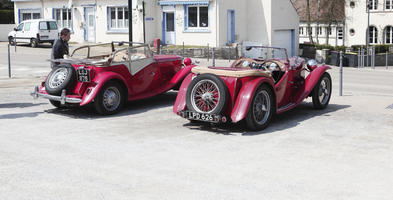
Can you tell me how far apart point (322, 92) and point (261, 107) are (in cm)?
252

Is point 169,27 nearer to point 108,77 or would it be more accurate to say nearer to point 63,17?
point 63,17

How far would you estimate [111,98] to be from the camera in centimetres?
1055

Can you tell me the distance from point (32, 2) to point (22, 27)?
6.35 meters

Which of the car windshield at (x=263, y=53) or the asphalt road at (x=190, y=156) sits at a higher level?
the car windshield at (x=263, y=53)

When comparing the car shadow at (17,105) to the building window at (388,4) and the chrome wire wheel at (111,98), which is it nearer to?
the chrome wire wheel at (111,98)

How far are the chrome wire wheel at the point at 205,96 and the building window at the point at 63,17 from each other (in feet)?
110

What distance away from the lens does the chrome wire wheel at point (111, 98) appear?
34.2 ft

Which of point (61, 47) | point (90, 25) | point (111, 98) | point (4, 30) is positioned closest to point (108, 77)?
point (111, 98)

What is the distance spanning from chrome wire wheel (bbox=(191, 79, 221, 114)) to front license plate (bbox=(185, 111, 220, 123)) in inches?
4.3

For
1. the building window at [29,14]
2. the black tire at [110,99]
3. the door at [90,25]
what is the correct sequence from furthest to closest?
the building window at [29,14] → the door at [90,25] → the black tire at [110,99]

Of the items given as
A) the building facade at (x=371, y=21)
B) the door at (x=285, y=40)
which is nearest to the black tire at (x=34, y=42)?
the door at (x=285, y=40)

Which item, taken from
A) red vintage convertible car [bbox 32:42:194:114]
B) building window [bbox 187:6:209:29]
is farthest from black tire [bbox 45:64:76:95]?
building window [bbox 187:6:209:29]

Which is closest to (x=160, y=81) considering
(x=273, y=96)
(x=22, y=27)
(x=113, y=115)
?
(x=113, y=115)

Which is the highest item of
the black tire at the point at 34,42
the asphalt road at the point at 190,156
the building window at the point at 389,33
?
the building window at the point at 389,33
